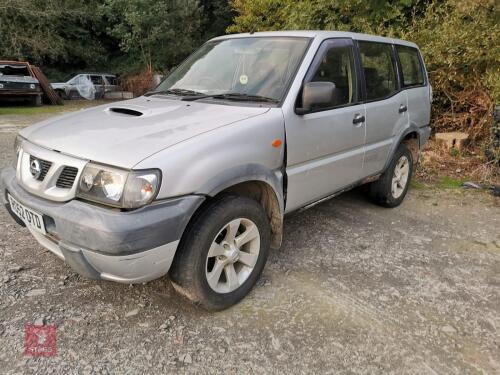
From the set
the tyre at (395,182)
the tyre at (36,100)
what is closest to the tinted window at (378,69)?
the tyre at (395,182)

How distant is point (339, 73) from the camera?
3375 millimetres

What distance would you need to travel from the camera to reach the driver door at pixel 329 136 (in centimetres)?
295

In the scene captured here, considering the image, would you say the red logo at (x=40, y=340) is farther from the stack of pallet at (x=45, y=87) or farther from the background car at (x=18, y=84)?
the stack of pallet at (x=45, y=87)

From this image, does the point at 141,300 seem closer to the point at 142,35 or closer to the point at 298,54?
the point at 298,54

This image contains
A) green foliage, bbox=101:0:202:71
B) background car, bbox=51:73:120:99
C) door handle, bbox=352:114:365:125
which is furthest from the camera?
green foliage, bbox=101:0:202:71

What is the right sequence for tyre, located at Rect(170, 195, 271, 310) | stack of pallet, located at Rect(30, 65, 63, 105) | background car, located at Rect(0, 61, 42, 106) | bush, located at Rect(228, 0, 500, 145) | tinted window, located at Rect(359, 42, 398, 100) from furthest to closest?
stack of pallet, located at Rect(30, 65, 63, 105), background car, located at Rect(0, 61, 42, 106), bush, located at Rect(228, 0, 500, 145), tinted window, located at Rect(359, 42, 398, 100), tyre, located at Rect(170, 195, 271, 310)

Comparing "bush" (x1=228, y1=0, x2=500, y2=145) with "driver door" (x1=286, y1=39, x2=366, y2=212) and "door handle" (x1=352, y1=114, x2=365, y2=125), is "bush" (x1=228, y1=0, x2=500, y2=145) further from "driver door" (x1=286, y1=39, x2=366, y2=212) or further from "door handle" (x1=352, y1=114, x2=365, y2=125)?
"door handle" (x1=352, y1=114, x2=365, y2=125)

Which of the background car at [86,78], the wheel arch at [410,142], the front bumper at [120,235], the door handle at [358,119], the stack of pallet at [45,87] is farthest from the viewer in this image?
the background car at [86,78]

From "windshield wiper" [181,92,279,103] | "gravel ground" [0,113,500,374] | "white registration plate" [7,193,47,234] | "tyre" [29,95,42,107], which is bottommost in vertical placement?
"tyre" [29,95,42,107]

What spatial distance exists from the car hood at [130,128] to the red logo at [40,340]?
1.05 m

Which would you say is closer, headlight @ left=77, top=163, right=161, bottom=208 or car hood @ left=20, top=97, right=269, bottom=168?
headlight @ left=77, top=163, right=161, bottom=208

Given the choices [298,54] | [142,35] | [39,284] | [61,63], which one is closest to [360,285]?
[298,54]

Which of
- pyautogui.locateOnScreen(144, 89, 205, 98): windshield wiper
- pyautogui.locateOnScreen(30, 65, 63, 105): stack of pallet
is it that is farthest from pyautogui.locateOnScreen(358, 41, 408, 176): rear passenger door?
pyautogui.locateOnScreen(30, 65, 63, 105): stack of pallet

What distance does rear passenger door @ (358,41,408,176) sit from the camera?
145 inches
